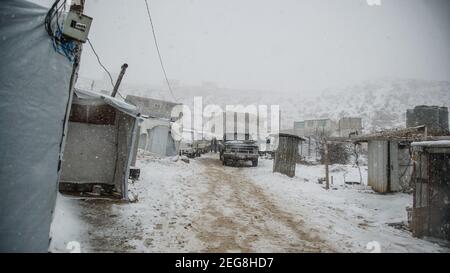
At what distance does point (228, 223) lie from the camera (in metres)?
6.34

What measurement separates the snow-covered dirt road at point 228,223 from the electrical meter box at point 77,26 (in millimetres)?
3463

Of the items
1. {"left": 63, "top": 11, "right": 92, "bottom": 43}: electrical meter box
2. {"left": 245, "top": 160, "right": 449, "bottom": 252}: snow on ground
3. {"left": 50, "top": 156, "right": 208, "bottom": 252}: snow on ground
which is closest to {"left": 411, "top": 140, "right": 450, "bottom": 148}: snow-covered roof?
{"left": 245, "top": 160, "right": 449, "bottom": 252}: snow on ground

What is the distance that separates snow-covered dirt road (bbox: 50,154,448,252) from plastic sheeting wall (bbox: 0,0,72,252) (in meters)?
0.91

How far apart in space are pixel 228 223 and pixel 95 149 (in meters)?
5.74

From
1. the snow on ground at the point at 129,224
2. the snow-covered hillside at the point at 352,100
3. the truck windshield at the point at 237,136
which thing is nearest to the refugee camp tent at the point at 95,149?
the snow on ground at the point at 129,224

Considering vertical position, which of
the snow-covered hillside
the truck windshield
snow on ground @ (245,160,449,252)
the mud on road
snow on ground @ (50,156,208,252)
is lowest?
snow on ground @ (245,160,449,252)

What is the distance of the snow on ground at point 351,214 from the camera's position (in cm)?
536

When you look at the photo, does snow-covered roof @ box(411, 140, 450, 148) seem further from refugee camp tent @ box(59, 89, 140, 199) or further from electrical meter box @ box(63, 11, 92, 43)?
refugee camp tent @ box(59, 89, 140, 199)

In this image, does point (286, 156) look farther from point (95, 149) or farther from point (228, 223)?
point (95, 149)

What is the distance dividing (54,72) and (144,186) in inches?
264

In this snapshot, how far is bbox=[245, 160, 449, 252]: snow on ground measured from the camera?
5363 millimetres

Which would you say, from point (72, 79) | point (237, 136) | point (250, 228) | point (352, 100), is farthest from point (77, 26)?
point (352, 100)

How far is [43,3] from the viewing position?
3914 mm

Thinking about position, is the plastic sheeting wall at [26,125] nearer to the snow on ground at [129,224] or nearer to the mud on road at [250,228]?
the snow on ground at [129,224]
